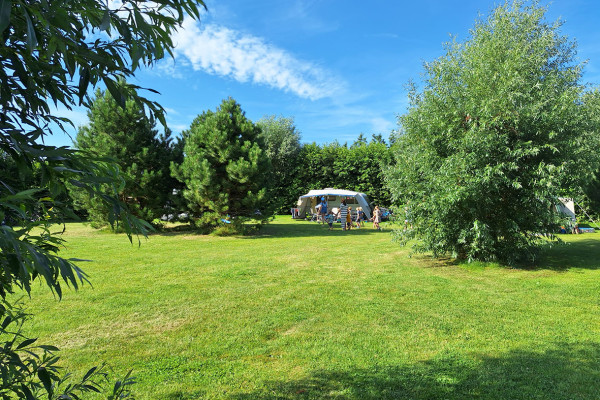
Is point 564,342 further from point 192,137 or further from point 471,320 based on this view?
point 192,137

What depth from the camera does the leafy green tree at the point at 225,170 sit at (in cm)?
1513

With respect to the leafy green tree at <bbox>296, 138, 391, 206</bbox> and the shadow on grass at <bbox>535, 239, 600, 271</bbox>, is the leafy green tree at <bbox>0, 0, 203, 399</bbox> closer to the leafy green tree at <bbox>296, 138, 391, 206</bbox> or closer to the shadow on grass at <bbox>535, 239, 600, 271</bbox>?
the shadow on grass at <bbox>535, 239, 600, 271</bbox>

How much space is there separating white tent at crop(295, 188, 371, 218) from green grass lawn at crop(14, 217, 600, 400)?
16.3 m

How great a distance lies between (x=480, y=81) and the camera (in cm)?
830

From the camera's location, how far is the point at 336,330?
472 cm

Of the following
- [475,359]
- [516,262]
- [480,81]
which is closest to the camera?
[475,359]

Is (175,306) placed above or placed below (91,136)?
below

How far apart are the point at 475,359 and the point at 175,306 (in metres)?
4.26

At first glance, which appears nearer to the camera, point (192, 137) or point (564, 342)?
point (564, 342)

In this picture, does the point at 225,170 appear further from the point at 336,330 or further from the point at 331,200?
the point at 336,330

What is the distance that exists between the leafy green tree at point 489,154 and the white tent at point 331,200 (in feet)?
50.1

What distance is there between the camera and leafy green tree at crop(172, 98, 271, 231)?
15133 mm

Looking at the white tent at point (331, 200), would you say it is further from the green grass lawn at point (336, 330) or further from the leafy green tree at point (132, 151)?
the green grass lawn at point (336, 330)

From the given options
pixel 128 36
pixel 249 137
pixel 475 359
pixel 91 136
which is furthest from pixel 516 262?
pixel 91 136
